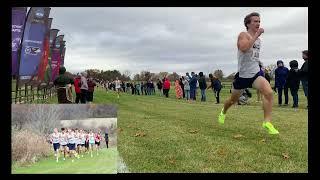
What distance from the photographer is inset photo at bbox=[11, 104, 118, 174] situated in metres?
8.24

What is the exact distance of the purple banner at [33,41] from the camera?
42.5 ft

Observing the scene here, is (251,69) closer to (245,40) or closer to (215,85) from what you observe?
(245,40)

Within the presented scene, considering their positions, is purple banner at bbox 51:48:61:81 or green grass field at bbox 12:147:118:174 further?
purple banner at bbox 51:48:61:81

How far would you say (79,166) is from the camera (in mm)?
8266

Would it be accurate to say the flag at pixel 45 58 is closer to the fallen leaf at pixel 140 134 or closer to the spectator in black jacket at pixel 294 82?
the fallen leaf at pixel 140 134

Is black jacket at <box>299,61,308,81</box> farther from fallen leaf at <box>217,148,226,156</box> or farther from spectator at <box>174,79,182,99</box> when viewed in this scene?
fallen leaf at <box>217,148,226,156</box>

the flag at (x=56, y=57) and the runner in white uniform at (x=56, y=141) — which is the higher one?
the flag at (x=56, y=57)

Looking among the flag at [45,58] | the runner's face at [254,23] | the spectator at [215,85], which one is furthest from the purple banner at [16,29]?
the runner's face at [254,23]

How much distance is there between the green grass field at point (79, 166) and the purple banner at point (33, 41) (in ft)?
16.9

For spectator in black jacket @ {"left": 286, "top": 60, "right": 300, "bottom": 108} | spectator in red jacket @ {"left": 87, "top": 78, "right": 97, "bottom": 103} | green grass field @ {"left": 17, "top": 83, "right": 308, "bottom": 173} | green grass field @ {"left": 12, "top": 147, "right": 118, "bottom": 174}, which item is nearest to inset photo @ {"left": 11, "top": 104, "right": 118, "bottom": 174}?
green grass field @ {"left": 12, "top": 147, "right": 118, "bottom": 174}

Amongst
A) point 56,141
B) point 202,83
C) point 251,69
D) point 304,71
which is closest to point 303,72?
point 304,71

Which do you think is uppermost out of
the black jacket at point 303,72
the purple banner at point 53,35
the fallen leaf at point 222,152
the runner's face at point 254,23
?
the purple banner at point 53,35

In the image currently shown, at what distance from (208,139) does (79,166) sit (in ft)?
7.15
